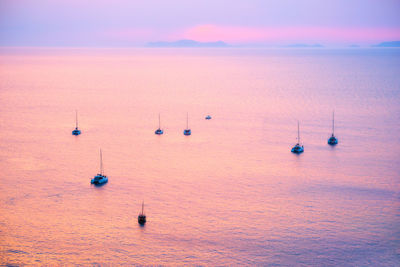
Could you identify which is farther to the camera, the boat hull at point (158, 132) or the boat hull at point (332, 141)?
the boat hull at point (158, 132)

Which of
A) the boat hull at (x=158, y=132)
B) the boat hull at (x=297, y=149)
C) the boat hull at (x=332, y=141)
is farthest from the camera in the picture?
the boat hull at (x=158, y=132)

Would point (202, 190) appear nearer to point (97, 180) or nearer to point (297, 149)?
point (97, 180)

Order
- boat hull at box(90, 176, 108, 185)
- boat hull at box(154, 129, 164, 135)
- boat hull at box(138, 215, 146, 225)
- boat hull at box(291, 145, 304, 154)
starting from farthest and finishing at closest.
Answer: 1. boat hull at box(154, 129, 164, 135)
2. boat hull at box(291, 145, 304, 154)
3. boat hull at box(90, 176, 108, 185)
4. boat hull at box(138, 215, 146, 225)

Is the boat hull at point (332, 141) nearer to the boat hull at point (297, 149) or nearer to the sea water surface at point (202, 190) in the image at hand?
the sea water surface at point (202, 190)

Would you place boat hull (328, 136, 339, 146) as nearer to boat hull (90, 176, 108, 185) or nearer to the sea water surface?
the sea water surface

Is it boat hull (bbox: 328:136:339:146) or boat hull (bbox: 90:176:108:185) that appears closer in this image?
boat hull (bbox: 90:176:108:185)

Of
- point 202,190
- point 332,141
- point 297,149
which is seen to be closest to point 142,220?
point 202,190

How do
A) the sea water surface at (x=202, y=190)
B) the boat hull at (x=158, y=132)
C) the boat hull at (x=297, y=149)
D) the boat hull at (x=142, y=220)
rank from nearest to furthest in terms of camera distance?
the sea water surface at (x=202, y=190)
the boat hull at (x=142, y=220)
the boat hull at (x=297, y=149)
the boat hull at (x=158, y=132)

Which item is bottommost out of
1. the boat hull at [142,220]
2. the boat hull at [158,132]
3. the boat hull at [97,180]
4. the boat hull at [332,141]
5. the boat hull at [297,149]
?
the boat hull at [142,220]

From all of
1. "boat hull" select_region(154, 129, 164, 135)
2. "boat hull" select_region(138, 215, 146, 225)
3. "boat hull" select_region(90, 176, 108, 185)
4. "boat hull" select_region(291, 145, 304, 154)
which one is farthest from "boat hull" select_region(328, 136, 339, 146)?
"boat hull" select_region(138, 215, 146, 225)

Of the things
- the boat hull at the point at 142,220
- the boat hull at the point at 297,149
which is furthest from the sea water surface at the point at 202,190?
the boat hull at the point at 297,149

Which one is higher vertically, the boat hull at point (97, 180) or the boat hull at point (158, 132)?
the boat hull at point (158, 132)

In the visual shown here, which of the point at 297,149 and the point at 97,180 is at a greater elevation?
the point at 297,149

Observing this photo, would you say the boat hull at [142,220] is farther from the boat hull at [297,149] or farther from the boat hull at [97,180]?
the boat hull at [297,149]
